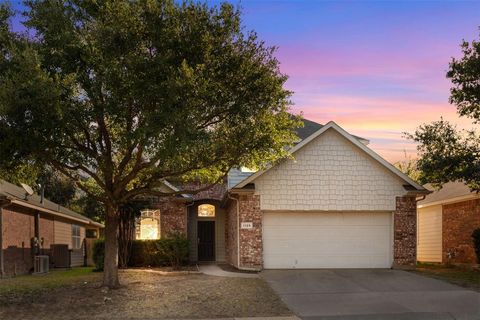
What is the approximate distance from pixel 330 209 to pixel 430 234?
9939mm

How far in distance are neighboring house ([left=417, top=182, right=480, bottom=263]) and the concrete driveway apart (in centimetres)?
564

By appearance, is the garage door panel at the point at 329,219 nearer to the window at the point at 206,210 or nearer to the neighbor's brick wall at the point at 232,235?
the neighbor's brick wall at the point at 232,235

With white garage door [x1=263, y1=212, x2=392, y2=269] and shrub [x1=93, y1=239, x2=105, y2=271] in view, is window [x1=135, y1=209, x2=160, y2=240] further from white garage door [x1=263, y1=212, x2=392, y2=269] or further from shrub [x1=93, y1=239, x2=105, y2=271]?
white garage door [x1=263, y1=212, x2=392, y2=269]

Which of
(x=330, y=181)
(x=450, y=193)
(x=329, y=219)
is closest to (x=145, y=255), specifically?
(x=329, y=219)

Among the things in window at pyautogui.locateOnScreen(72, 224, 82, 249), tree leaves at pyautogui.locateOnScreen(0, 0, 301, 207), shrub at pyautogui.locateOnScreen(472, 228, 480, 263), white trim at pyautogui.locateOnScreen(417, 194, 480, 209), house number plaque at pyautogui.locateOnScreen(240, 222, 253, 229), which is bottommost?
window at pyautogui.locateOnScreen(72, 224, 82, 249)

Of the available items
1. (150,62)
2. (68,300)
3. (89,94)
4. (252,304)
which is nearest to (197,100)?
(150,62)

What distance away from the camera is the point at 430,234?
2775 cm

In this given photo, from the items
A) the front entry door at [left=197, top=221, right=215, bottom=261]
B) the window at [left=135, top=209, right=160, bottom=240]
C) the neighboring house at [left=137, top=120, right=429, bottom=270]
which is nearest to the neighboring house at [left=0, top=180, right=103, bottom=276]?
the window at [left=135, top=209, right=160, bottom=240]

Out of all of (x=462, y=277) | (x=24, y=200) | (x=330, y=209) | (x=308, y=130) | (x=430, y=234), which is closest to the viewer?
(x=462, y=277)

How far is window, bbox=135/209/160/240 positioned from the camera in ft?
84.0

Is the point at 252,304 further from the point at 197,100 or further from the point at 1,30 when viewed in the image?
the point at 1,30

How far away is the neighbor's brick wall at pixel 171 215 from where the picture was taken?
82.6 ft

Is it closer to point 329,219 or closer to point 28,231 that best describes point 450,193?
point 329,219

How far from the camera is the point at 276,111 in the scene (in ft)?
51.2
